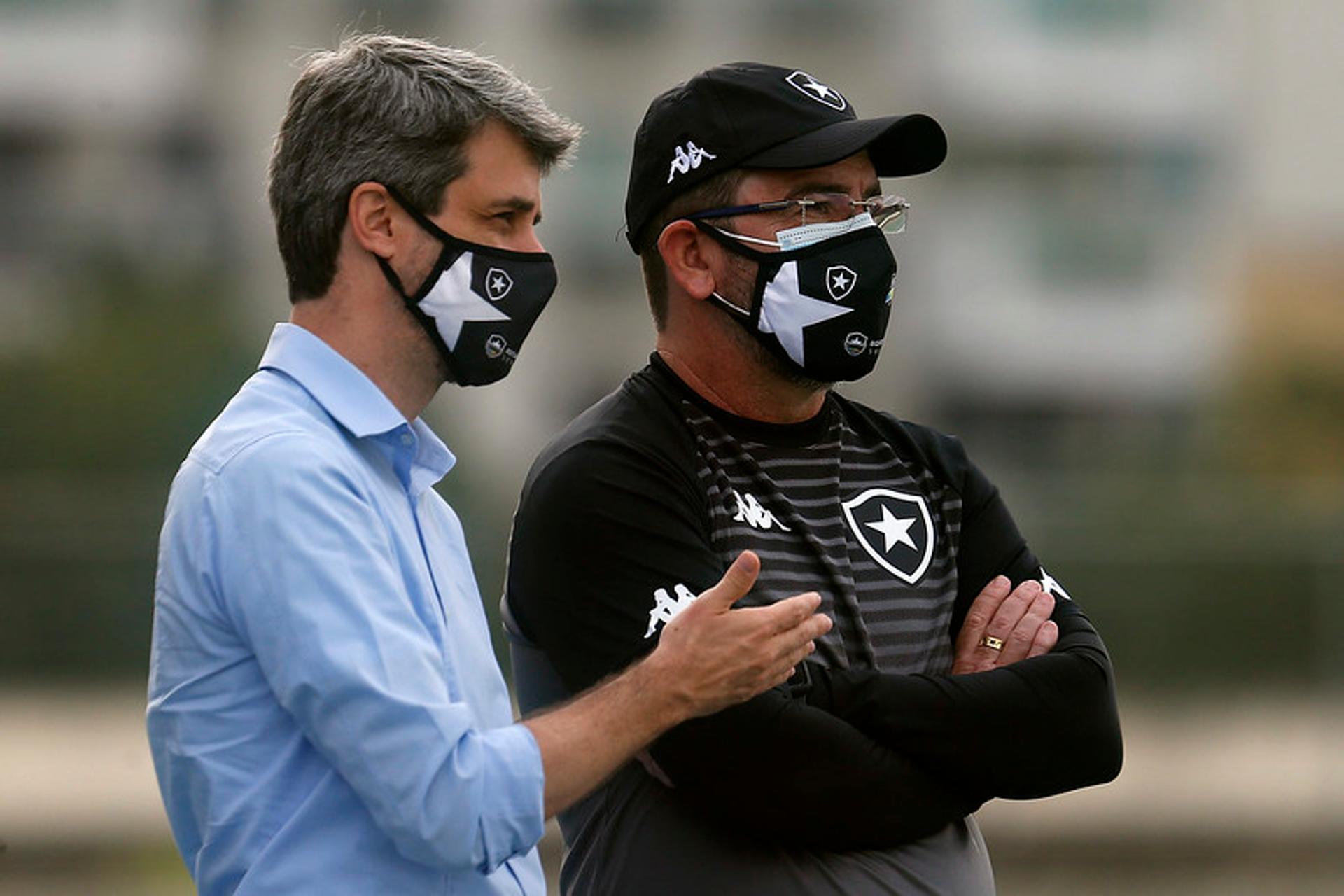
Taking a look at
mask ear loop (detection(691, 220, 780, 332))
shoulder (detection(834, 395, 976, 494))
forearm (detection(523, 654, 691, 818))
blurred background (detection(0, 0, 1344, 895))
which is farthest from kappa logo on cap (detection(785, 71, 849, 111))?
blurred background (detection(0, 0, 1344, 895))

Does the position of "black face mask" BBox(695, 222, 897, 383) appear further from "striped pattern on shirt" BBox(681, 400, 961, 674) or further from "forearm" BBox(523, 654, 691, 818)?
"forearm" BBox(523, 654, 691, 818)

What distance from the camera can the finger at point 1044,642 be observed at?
11.1 feet

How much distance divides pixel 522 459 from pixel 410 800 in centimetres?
2930

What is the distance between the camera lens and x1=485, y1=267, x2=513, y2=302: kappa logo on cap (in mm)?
3012

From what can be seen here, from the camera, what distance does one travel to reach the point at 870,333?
3426 mm

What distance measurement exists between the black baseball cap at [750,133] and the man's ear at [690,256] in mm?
64

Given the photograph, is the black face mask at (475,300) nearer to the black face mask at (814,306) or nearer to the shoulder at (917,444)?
the black face mask at (814,306)

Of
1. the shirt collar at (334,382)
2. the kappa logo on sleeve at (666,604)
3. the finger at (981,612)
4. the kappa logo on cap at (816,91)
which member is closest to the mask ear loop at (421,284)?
the shirt collar at (334,382)

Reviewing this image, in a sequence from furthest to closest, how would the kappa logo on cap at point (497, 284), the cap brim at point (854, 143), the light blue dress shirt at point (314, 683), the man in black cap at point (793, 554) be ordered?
the cap brim at point (854, 143) → the man in black cap at point (793, 554) → the kappa logo on cap at point (497, 284) → the light blue dress shirt at point (314, 683)

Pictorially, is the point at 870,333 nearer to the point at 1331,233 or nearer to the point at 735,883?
the point at 735,883

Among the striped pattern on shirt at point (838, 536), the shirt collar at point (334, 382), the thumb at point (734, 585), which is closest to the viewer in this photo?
the thumb at point (734, 585)

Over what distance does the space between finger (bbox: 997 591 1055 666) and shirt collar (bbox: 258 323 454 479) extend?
1.05m

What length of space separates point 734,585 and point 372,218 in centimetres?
75

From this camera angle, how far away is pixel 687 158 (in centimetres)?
344
